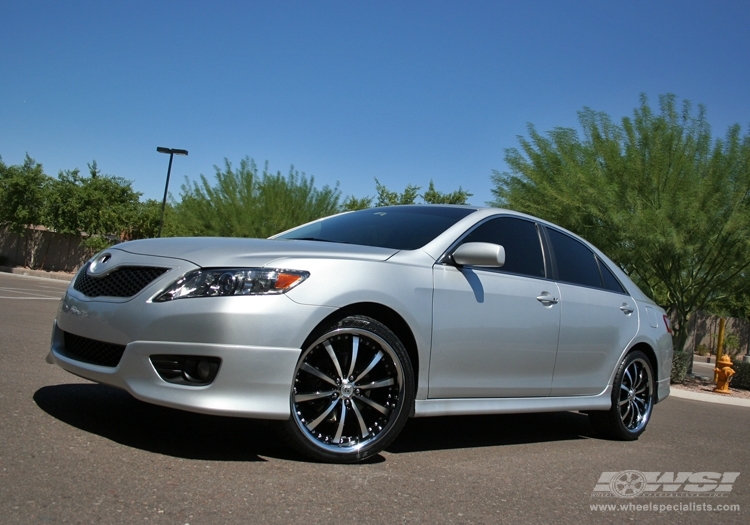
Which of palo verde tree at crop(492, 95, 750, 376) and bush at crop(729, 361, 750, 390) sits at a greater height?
palo verde tree at crop(492, 95, 750, 376)

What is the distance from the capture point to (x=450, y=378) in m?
4.57

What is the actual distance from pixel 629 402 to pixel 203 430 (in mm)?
3563

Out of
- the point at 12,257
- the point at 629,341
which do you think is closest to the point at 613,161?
the point at 629,341

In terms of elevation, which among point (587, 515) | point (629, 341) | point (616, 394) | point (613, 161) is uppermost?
point (613, 161)

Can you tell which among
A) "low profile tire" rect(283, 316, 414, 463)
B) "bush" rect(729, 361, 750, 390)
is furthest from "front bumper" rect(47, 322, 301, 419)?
"bush" rect(729, 361, 750, 390)

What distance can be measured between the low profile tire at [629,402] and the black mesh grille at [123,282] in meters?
3.81

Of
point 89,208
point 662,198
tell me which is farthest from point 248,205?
point 662,198

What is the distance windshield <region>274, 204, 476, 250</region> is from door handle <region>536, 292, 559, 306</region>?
76cm

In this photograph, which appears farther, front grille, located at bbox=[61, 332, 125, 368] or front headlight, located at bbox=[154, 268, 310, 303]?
front grille, located at bbox=[61, 332, 125, 368]

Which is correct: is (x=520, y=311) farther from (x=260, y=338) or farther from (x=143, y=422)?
(x=143, y=422)

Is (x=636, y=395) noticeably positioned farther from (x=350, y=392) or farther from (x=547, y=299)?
(x=350, y=392)

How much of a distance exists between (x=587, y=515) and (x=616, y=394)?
8.22 feet

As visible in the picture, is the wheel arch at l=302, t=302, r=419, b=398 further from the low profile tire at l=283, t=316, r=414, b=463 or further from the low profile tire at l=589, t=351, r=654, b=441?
the low profile tire at l=589, t=351, r=654, b=441

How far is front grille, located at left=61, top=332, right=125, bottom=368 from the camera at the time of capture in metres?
3.88
